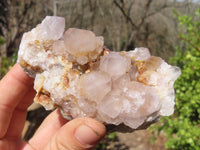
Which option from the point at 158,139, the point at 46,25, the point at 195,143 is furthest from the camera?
the point at 158,139

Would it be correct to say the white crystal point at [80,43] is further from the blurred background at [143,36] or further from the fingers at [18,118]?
the blurred background at [143,36]

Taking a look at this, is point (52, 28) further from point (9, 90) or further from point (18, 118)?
point (18, 118)

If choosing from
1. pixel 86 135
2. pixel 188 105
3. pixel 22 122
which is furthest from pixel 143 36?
pixel 86 135

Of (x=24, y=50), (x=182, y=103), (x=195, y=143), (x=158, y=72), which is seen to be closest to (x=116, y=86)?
(x=158, y=72)

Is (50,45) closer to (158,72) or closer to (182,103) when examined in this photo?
(158,72)

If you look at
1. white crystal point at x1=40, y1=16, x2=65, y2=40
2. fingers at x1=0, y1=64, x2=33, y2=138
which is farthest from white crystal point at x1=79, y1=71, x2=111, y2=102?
fingers at x1=0, y1=64, x2=33, y2=138

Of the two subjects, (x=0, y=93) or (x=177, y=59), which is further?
(x=177, y=59)

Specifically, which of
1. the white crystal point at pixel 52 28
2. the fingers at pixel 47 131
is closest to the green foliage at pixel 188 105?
the fingers at pixel 47 131
